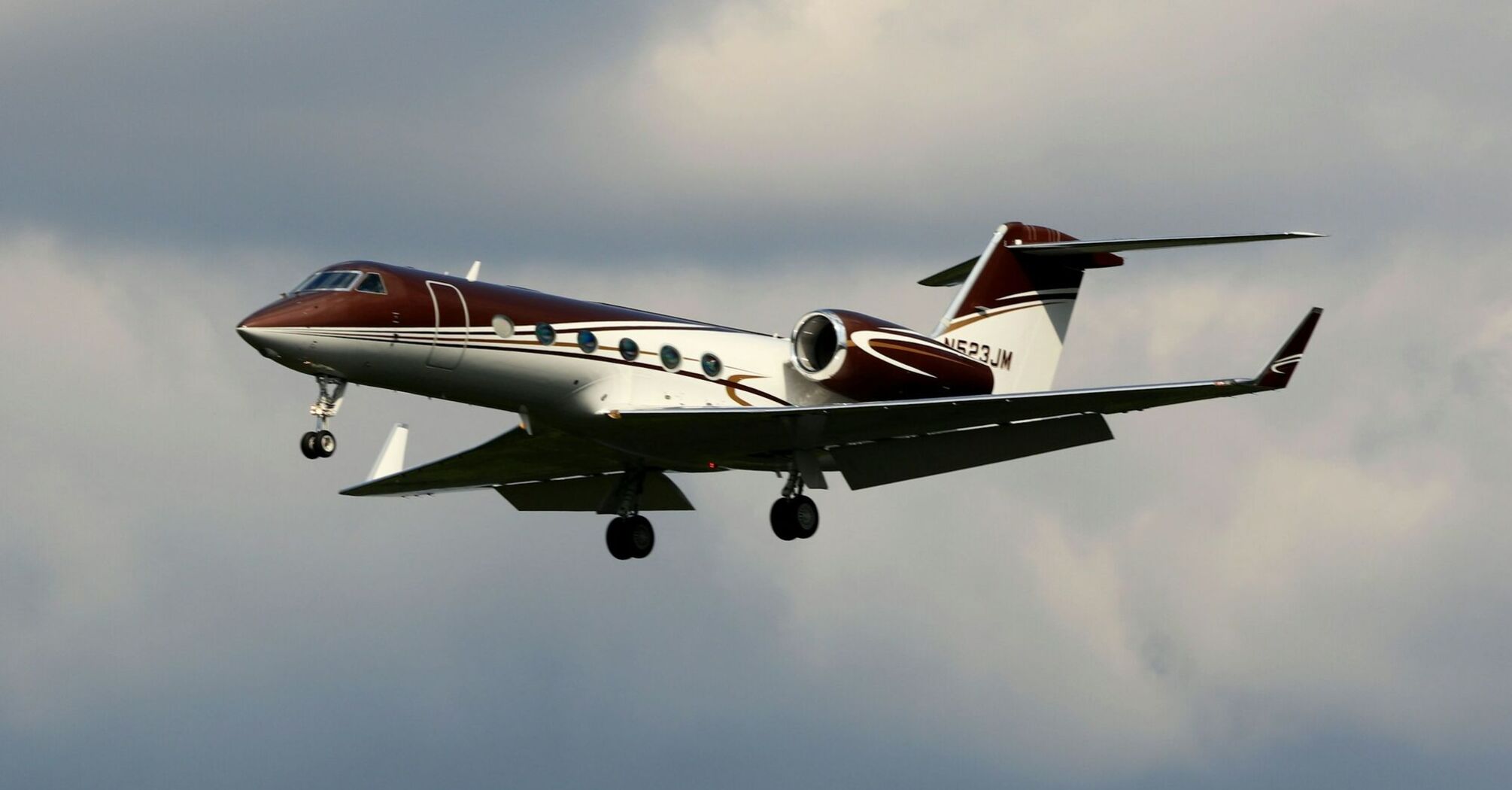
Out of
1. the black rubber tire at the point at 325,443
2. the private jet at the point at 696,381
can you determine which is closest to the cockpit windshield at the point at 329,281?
the private jet at the point at 696,381

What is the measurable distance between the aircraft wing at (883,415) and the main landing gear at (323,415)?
4.18 metres

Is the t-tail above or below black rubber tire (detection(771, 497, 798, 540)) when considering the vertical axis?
above

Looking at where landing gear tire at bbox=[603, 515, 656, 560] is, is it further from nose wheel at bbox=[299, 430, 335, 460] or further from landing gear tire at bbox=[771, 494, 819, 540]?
nose wheel at bbox=[299, 430, 335, 460]

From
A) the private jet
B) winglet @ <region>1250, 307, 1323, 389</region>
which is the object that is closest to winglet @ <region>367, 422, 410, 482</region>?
the private jet

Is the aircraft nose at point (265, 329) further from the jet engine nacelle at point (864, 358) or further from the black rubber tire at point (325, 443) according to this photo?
the jet engine nacelle at point (864, 358)

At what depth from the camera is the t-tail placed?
36.1m

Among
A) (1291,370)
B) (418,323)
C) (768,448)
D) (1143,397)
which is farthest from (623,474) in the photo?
(1291,370)

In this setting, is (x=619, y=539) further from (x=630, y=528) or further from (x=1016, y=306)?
(x=1016, y=306)

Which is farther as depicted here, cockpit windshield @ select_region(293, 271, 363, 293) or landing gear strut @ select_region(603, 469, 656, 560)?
landing gear strut @ select_region(603, 469, 656, 560)

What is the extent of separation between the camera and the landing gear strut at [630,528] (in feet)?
114

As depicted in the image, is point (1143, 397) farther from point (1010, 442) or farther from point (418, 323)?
point (418, 323)

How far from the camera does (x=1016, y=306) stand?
1442 inches

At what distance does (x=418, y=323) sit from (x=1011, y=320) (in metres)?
11.8

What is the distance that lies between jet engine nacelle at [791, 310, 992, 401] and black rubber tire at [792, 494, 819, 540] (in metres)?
1.89
